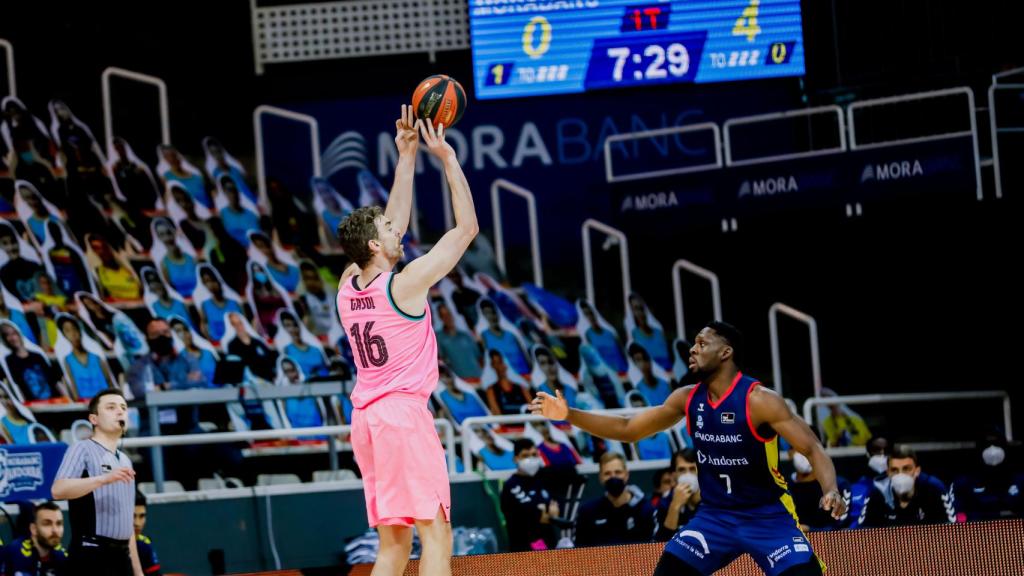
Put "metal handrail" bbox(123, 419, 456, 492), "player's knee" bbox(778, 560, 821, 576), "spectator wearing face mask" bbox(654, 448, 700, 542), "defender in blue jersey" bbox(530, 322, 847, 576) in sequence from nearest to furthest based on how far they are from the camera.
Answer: "player's knee" bbox(778, 560, 821, 576) → "defender in blue jersey" bbox(530, 322, 847, 576) → "spectator wearing face mask" bbox(654, 448, 700, 542) → "metal handrail" bbox(123, 419, 456, 492)

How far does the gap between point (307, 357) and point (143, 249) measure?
2.05 metres

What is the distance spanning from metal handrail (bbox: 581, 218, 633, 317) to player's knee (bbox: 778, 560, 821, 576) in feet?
29.8

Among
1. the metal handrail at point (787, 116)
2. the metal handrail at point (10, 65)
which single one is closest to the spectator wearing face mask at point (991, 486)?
the metal handrail at point (787, 116)

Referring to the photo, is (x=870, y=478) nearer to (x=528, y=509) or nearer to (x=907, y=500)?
(x=907, y=500)

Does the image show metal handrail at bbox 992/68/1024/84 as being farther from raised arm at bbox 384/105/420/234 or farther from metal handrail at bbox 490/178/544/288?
raised arm at bbox 384/105/420/234

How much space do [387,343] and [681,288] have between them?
31.4 ft

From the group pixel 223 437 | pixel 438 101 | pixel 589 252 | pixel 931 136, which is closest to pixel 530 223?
pixel 589 252

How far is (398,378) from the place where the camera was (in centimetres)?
519

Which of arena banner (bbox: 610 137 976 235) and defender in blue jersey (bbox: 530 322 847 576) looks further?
arena banner (bbox: 610 137 976 235)

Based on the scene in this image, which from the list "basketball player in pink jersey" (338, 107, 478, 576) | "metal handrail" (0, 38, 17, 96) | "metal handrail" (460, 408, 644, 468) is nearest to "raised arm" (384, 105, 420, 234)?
"basketball player in pink jersey" (338, 107, 478, 576)

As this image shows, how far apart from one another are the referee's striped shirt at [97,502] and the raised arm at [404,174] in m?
2.37

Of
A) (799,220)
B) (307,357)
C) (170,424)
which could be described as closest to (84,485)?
(170,424)

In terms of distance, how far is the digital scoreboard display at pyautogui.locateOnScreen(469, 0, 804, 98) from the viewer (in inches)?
523

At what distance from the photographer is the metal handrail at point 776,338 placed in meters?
13.6
